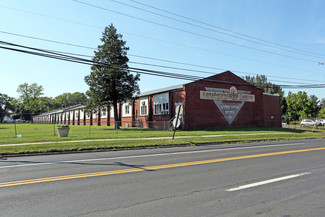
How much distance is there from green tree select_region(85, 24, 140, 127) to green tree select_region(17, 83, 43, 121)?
89.1m

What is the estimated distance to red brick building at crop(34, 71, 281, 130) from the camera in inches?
1137

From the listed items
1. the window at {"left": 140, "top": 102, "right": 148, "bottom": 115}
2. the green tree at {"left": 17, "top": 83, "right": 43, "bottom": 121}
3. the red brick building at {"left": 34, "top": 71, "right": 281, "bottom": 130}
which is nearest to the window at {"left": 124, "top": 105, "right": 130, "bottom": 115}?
the red brick building at {"left": 34, "top": 71, "right": 281, "bottom": 130}

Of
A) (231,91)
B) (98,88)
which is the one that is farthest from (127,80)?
(231,91)

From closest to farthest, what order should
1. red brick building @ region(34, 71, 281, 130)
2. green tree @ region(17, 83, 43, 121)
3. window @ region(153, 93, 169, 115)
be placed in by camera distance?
red brick building @ region(34, 71, 281, 130)
window @ region(153, 93, 169, 115)
green tree @ region(17, 83, 43, 121)

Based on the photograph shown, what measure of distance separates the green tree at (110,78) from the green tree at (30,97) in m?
89.1

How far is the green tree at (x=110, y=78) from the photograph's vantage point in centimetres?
3081

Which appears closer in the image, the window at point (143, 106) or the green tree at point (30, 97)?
the window at point (143, 106)

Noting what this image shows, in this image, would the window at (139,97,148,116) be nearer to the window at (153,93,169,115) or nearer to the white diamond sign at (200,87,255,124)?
the window at (153,93,169,115)

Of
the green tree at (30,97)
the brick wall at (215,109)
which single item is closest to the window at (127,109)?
the brick wall at (215,109)

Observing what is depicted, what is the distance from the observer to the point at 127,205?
4246 mm

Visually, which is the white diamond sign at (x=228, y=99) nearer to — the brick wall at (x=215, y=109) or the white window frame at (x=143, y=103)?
the brick wall at (x=215, y=109)

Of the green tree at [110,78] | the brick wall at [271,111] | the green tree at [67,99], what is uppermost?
the green tree at [67,99]

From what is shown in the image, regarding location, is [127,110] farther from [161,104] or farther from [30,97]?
[30,97]

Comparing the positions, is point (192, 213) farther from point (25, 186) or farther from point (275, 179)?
point (25, 186)
